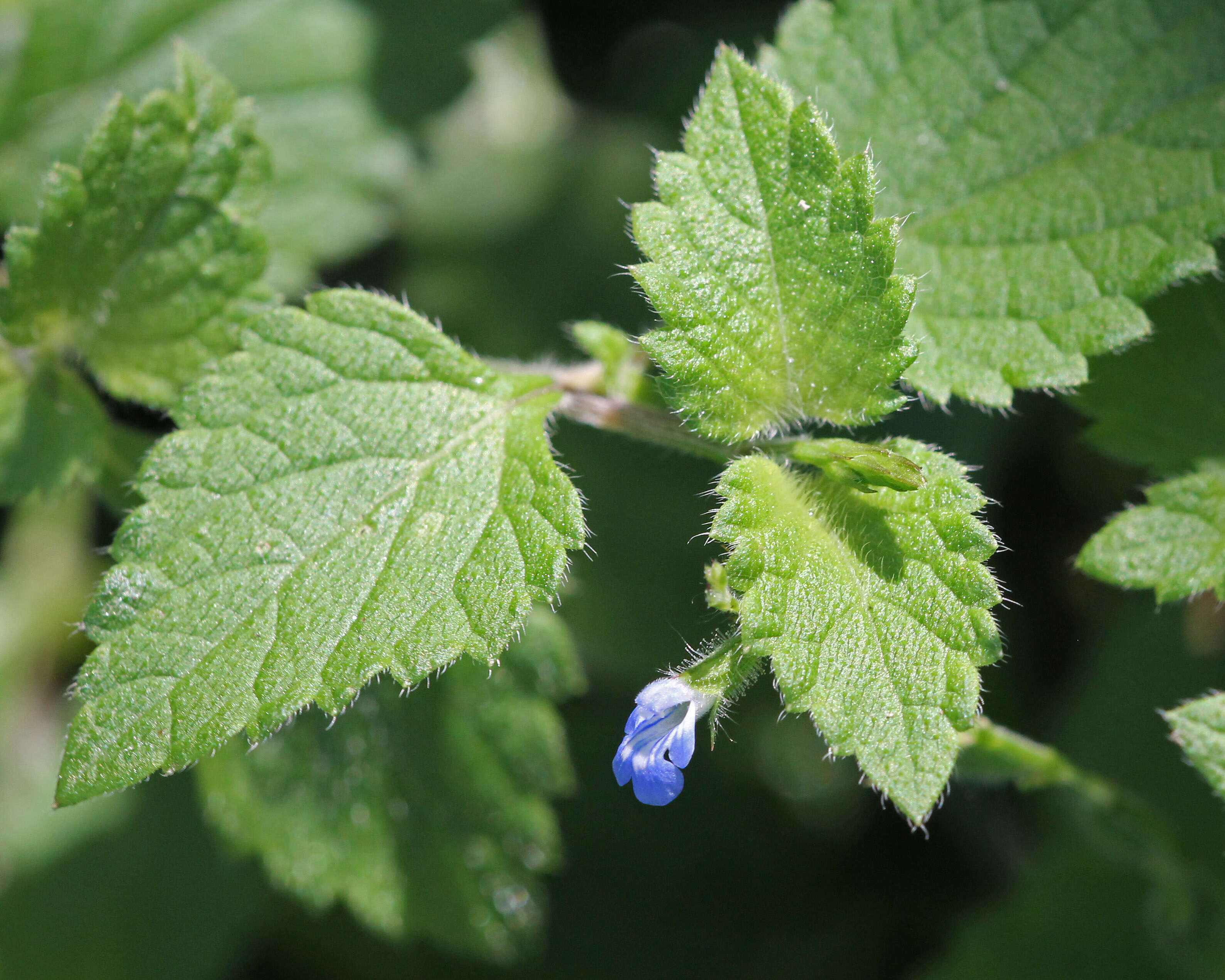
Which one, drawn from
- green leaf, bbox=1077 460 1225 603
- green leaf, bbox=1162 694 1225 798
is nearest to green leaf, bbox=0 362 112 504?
green leaf, bbox=1077 460 1225 603

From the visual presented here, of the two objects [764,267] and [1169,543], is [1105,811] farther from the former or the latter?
[764,267]

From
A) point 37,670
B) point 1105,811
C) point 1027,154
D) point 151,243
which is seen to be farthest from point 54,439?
point 1105,811

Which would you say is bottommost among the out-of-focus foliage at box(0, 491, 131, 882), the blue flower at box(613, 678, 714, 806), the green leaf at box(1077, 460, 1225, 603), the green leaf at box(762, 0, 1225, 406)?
the out-of-focus foliage at box(0, 491, 131, 882)

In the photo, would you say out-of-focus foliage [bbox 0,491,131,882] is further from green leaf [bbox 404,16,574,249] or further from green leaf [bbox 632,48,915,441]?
green leaf [bbox 632,48,915,441]

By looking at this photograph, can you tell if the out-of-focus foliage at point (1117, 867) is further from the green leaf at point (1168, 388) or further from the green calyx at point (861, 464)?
the green calyx at point (861, 464)

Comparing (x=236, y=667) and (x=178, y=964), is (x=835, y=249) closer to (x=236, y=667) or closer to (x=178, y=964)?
(x=236, y=667)

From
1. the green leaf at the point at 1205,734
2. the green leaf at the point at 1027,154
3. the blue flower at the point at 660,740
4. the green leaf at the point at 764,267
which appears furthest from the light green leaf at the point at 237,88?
the green leaf at the point at 1205,734
